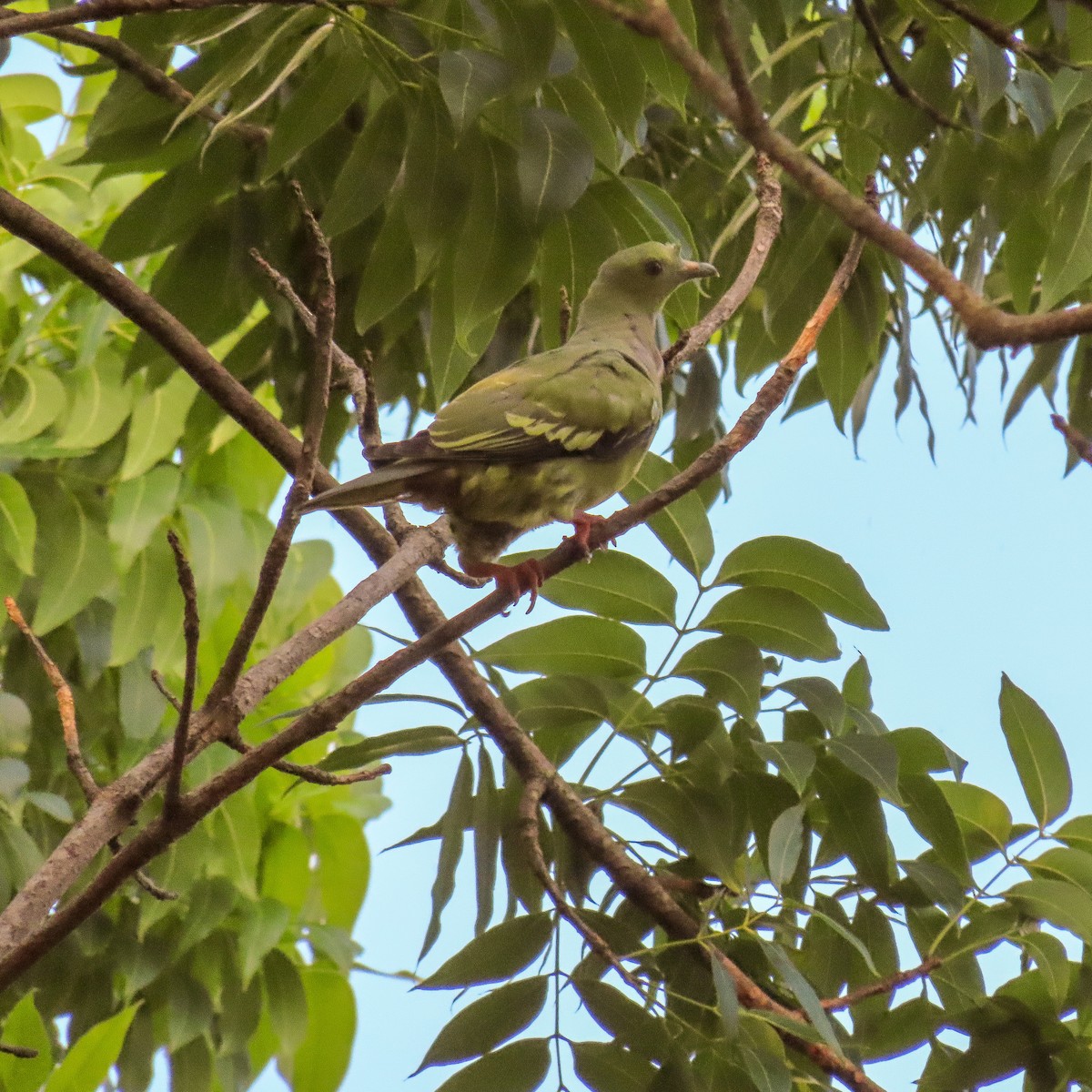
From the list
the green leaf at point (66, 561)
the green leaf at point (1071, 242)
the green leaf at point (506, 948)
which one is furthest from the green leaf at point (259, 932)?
the green leaf at point (1071, 242)

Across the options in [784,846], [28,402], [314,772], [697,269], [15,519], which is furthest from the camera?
[28,402]

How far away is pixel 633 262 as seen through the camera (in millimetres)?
3449

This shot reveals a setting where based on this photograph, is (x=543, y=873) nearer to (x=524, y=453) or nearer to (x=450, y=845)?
(x=450, y=845)

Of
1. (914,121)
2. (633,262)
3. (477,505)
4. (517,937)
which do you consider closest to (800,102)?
(914,121)

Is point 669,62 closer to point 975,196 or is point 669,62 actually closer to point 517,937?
point 975,196

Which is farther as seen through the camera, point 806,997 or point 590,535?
point 590,535

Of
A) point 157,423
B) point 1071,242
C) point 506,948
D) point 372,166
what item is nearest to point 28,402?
point 157,423

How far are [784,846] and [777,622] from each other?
530mm

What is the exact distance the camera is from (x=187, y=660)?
1659 mm

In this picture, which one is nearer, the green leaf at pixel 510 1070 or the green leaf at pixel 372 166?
the green leaf at pixel 510 1070

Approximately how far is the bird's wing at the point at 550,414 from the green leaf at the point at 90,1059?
1202mm

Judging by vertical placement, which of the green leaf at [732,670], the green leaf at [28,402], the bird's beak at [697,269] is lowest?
the green leaf at [732,670]

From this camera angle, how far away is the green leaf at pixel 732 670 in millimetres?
2576

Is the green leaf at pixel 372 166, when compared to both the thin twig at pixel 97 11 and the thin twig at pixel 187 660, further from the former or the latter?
the thin twig at pixel 187 660
